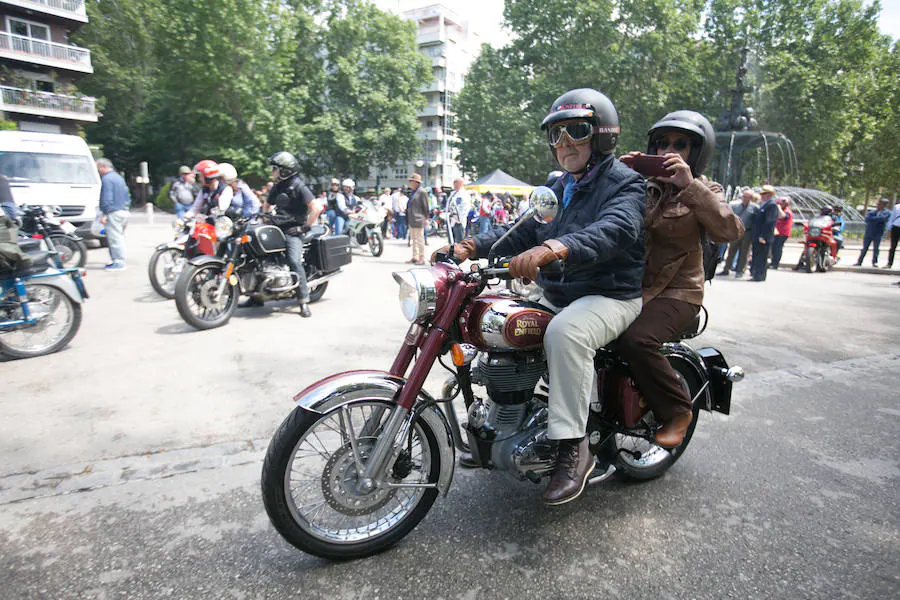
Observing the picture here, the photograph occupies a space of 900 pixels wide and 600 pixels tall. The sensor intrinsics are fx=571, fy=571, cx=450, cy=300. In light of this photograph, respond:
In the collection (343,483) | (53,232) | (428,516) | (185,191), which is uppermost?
(185,191)

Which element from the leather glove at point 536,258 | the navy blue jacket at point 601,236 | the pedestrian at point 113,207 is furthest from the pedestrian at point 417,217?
the leather glove at point 536,258

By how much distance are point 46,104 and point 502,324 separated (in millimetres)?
41757

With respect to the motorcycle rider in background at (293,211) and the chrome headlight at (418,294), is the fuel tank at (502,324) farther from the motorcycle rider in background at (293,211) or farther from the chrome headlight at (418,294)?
the motorcycle rider in background at (293,211)

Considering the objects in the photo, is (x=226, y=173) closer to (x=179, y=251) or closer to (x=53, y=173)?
(x=179, y=251)

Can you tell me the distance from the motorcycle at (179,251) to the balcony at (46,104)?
33.3 meters

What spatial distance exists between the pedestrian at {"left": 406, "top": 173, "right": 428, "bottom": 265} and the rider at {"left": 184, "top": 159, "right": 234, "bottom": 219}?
532 cm

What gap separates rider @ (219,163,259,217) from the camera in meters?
8.13

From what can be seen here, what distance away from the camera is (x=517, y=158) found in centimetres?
4350

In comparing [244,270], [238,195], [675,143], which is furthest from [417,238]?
[675,143]

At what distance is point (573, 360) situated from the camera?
7.97 ft

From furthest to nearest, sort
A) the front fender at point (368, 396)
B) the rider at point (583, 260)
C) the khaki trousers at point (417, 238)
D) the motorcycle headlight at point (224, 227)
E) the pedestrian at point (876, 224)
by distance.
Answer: the pedestrian at point (876, 224)
the khaki trousers at point (417, 238)
the motorcycle headlight at point (224, 227)
the rider at point (583, 260)
the front fender at point (368, 396)

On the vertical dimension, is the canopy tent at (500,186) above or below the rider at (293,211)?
above

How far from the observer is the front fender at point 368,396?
227 cm

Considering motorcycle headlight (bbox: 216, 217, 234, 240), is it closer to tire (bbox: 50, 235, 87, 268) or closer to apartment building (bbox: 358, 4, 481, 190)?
tire (bbox: 50, 235, 87, 268)
